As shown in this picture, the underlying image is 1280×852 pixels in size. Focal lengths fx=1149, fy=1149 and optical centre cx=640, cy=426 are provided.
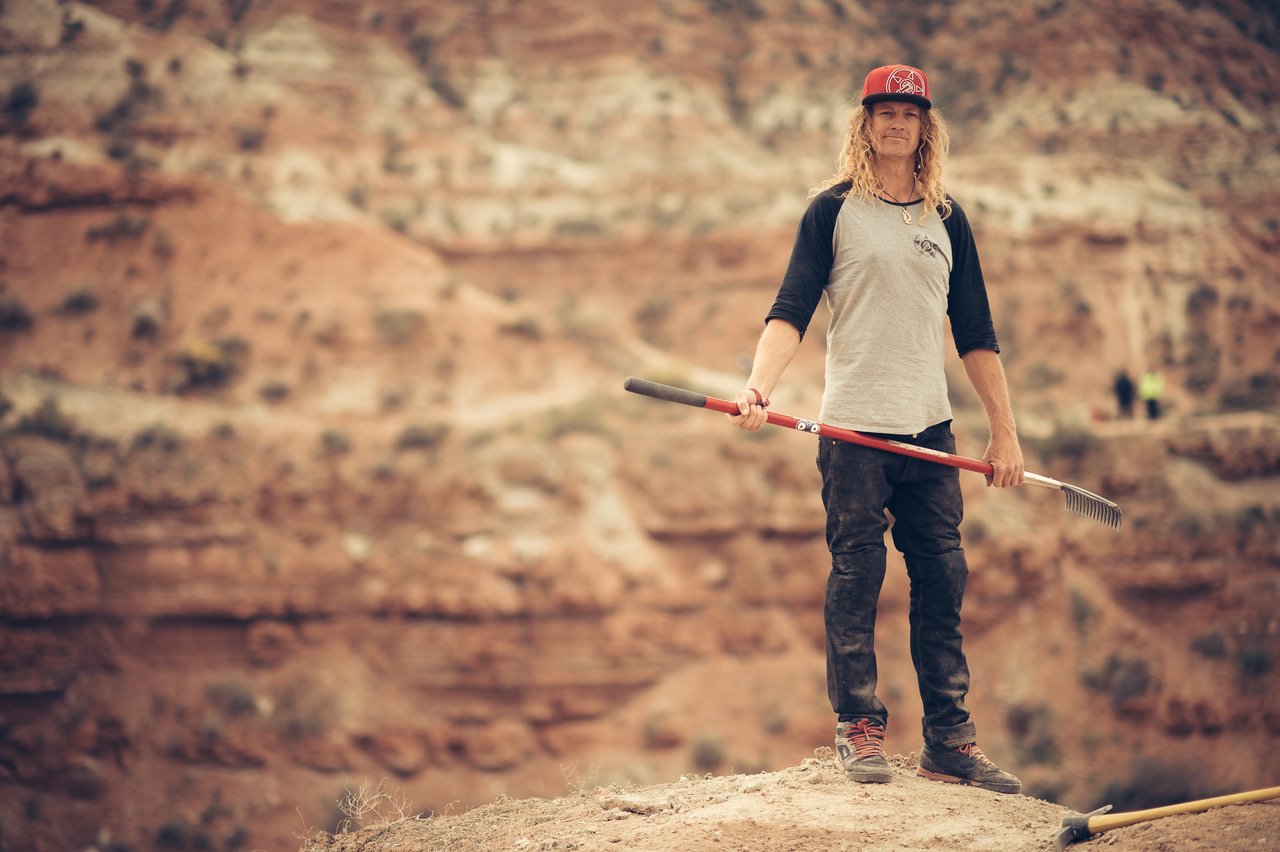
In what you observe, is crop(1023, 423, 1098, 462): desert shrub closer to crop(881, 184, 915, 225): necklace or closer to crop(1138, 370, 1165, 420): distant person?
crop(1138, 370, 1165, 420): distant person

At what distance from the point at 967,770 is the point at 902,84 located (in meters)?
3.02

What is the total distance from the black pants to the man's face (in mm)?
1230

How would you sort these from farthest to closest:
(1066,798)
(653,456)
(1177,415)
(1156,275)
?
(1156,275) → (1177,415) → (653,456) → (1066,798)

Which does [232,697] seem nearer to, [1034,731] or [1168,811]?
[1034,731]

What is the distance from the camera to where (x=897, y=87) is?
4926 millimetres

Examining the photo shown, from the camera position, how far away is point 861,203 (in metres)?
5.01

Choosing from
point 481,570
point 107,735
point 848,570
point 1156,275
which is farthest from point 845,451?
point 1156,275

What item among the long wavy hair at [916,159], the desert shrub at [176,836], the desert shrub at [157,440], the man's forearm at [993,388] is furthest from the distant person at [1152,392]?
the long wavy hair at [916,159]

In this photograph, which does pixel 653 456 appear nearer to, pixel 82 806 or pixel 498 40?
pixel 82 806

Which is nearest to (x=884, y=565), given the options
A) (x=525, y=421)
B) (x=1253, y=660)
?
(x=525, y=421)

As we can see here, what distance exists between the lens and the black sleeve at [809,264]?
494cm

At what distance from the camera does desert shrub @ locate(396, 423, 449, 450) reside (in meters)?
21.5

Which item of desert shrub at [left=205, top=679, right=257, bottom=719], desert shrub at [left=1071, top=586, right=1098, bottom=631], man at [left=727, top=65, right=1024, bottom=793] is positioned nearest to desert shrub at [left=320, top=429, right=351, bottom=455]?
desert shrub at [left=205, top=679, right=257, bottom=719]

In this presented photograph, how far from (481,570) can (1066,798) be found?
10302 millimetres
